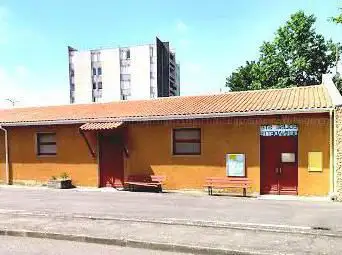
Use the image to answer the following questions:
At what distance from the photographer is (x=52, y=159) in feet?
62.6

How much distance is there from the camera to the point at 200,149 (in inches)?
640

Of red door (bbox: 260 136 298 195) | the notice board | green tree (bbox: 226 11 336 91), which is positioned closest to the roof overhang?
red door (bbox: 260 136 298 195)

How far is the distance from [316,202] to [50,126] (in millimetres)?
12246

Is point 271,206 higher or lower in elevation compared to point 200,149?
lower

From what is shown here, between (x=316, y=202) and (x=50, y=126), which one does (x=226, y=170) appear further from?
(x=50, y=126)

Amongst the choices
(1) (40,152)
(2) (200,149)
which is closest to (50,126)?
(1) (40,152)

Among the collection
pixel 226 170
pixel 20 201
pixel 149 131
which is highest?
pixel 149 131

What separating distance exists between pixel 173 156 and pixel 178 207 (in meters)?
4.15

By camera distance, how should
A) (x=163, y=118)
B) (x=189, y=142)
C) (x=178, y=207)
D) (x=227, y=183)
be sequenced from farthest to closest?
(x=189, y=142) → (x=163, y=118) → (x=227, y=183) → (x=178, y=207)

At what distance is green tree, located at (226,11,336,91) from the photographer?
3553 centimetres

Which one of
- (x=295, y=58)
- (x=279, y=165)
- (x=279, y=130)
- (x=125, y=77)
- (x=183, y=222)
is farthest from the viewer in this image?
(x=125, y=77)

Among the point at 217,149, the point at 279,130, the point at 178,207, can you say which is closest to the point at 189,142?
the point at 217,149

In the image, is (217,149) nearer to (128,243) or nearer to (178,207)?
(178,207)

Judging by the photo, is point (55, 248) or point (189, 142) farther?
point (189, 142)
